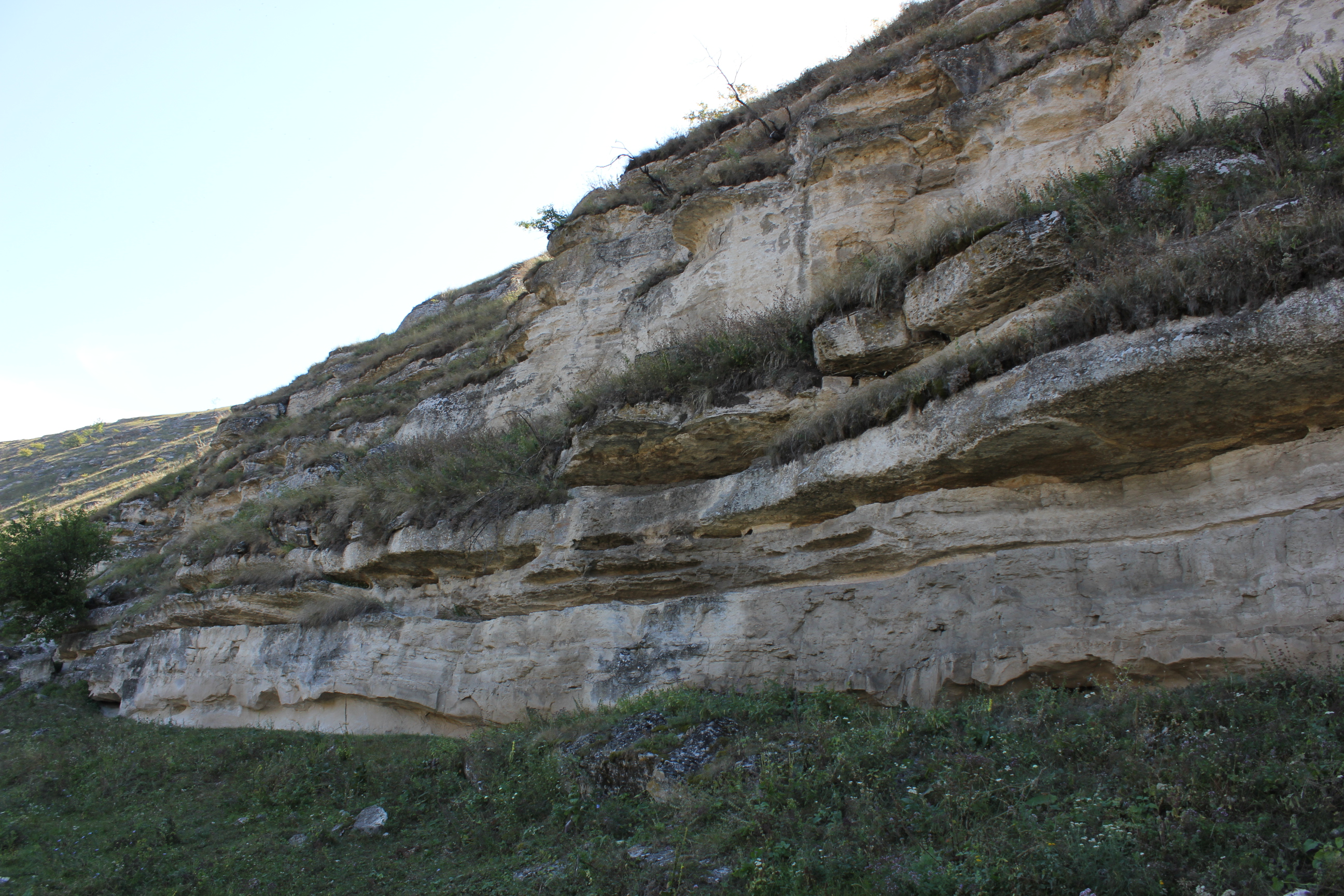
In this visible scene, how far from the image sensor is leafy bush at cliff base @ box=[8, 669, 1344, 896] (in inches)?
162

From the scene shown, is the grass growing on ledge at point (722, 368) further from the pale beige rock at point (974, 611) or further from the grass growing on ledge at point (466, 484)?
the pale beige rock at point (974, 611)

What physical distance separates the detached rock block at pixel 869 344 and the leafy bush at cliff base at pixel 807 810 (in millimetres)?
3665

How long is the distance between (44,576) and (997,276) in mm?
18592

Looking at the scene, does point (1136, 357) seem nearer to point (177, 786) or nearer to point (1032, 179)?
point (1032, 179)

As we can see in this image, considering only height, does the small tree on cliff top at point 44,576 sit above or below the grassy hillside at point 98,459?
below

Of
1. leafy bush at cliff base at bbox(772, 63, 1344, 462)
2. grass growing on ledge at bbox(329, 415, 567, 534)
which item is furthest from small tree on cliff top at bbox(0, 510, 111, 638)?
leafy bush at cliff base at bbox(772, 63, 1344, 462)

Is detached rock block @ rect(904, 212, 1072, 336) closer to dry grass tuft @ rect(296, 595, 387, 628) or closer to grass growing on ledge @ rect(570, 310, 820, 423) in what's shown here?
grass growing on ledge @ rect(570, 310, 820, 423)

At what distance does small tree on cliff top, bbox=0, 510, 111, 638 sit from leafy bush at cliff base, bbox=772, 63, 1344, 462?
1590 cm

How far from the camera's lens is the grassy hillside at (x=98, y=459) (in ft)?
104

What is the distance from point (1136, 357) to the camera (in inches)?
232

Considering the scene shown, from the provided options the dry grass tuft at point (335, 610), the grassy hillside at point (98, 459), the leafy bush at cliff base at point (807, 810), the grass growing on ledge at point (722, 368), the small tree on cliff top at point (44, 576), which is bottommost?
the leafy bush at cliff base at point (807, 810)

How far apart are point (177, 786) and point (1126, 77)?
49.1 feet

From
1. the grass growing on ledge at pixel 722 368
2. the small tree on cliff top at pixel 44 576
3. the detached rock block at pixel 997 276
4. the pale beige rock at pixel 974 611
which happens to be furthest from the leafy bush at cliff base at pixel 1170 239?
the small tree on cliff top at pixel 44 576

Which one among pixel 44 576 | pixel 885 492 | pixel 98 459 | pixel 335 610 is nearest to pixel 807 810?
pixel 885 492
